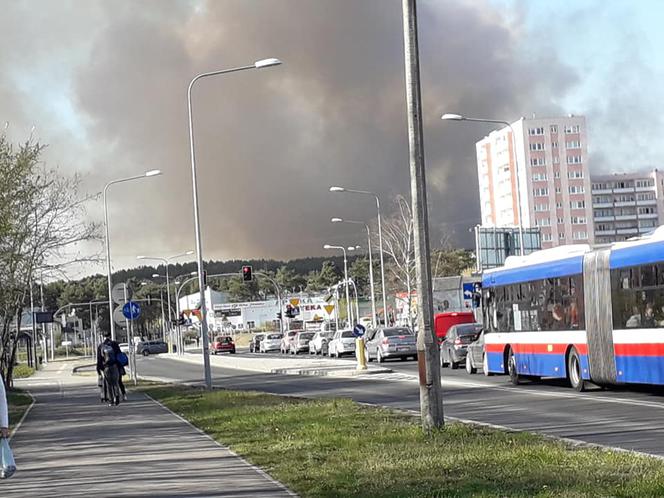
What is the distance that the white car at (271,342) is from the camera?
9794 cm

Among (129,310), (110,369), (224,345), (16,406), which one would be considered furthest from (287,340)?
(110,369)

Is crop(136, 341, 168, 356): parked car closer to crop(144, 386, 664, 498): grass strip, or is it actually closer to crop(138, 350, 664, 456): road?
crop(138, 350, 664, 456): road

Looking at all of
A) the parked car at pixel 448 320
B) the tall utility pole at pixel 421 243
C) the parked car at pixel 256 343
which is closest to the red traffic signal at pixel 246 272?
the parked car at pixel 448 320

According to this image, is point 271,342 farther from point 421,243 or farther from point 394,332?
point 421,243

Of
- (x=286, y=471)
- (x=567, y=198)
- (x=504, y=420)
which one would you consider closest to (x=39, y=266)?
(x=504, y=420)

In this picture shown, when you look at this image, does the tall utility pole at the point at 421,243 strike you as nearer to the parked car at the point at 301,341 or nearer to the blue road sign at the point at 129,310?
the blue road sign at the point at 129,310

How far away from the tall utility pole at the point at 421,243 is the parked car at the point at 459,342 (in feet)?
86.1

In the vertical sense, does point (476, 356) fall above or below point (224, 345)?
above

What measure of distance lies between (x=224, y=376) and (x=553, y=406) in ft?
100

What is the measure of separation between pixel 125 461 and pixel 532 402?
1092 centimetres

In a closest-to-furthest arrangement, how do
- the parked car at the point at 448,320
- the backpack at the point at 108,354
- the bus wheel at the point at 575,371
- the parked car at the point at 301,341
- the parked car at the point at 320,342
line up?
1. the bus wheel at the point at 575,371
2. the backpack at the point at 108,354
3. the parked car at the point at 448,320
4. the parked car at the point at 320,342
5. the parked car at the point at 301,341

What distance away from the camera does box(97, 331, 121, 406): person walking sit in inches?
1344

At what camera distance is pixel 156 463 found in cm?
1700

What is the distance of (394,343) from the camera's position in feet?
187
